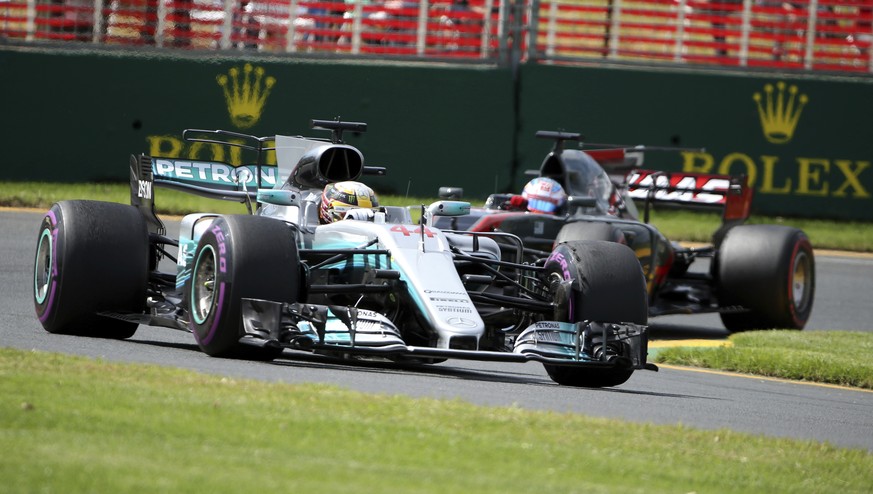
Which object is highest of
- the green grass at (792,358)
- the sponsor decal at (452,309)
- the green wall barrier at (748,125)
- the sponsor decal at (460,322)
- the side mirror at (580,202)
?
the green wall barrier at (748,125)

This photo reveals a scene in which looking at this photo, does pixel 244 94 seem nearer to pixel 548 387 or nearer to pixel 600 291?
pixel 600 291

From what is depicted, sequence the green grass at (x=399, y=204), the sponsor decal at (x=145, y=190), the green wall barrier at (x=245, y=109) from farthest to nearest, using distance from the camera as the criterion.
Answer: the green wall barrier at (x=245, y=109)
the green grass at (x=399, y=204)
the sponsor decal at (x=145, y=190)

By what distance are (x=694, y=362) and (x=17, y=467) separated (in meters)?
7.62

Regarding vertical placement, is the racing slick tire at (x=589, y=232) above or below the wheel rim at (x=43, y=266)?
above

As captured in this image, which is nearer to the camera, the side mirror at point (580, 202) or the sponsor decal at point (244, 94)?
the side mirror at point (580, 202)

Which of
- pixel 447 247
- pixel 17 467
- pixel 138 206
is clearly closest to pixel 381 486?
pixel 17 467

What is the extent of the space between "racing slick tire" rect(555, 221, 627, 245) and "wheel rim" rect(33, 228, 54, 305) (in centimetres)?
452

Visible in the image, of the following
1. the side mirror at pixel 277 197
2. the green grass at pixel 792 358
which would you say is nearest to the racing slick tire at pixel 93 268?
the side mirror at pixel 277 197

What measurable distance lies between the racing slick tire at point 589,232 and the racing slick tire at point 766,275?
2.19 m

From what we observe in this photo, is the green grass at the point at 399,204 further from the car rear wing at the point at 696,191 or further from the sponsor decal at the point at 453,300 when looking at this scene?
the sponsor decal at the point at 453,300

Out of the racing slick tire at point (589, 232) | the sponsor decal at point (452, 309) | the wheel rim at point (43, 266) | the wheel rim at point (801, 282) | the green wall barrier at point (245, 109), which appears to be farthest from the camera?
the green wall barrier at point (245, 109)

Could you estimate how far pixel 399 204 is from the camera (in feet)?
62.5

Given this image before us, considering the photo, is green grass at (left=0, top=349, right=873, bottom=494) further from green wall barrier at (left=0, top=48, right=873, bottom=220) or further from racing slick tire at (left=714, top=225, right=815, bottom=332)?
green wall barrier at (left=0, top=48, right=873, bottom=220)

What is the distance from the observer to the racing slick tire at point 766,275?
14.8m
